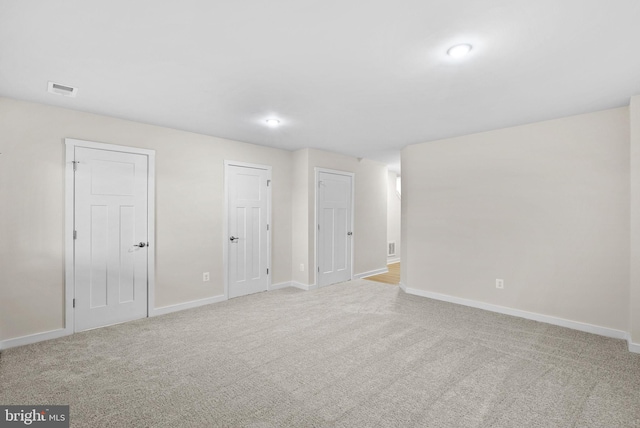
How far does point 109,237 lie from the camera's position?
3580mm

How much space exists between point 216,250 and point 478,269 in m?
3.67

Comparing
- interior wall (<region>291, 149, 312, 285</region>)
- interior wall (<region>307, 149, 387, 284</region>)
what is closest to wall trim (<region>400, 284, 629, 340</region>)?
interior wall (<region>307, 149, 387, 284</region>)

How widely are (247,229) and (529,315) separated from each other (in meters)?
3.96

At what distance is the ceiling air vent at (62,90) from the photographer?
2.71 m

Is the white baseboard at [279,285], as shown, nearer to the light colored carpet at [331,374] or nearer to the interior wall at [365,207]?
the interior wall at [365,207]

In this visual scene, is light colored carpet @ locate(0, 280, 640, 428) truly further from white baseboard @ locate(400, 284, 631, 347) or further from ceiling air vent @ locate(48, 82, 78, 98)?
ceiling air vent @ locate(48, 82, 78, 98)

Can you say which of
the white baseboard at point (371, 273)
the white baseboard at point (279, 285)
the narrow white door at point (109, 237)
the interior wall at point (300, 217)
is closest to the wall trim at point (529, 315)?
the white baseboard at point (371, 273)

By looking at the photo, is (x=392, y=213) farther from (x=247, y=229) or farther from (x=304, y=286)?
(x=247, y=229)

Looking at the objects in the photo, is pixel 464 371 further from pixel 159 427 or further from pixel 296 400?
pixel 159 427

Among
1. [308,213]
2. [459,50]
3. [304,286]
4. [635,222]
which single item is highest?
[459,50]

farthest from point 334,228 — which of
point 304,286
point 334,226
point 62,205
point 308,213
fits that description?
point 62,205

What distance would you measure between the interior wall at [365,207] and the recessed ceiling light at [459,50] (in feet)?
10.7

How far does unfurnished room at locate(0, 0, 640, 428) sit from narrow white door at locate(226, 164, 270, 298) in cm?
4

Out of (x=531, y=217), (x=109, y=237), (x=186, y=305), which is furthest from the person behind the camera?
(x=186, y=305)
